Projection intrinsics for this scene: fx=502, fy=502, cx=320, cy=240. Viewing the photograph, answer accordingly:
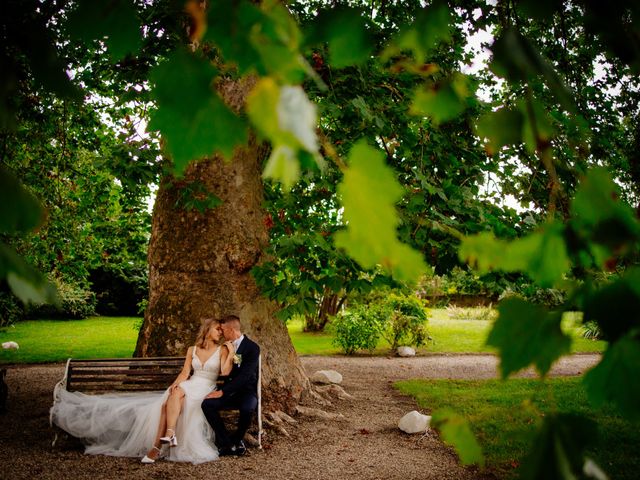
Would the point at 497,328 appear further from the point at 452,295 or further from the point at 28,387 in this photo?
the point at 452,295

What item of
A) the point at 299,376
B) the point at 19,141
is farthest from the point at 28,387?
the point at 299,376

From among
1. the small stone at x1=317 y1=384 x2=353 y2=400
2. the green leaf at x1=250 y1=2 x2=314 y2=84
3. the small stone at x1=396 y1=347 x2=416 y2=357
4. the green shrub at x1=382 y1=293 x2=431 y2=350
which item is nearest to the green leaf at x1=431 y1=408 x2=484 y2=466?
the green leaf at x1=250 y1=2 x2=314 y2=84

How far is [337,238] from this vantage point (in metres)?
0.68

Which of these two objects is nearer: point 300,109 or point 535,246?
point 300,109

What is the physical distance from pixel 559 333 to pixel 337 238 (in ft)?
1.18

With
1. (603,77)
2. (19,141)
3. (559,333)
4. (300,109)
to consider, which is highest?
(603,77)

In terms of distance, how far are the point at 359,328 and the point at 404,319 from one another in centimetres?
157

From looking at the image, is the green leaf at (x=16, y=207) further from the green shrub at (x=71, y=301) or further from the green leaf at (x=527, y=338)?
the green shrub at (x=71, y=301)

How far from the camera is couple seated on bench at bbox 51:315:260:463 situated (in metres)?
5.99

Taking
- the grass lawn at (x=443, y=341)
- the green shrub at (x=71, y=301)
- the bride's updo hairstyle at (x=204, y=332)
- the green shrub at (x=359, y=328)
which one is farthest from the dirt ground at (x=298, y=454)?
the green shrub at (x=71, y=301)

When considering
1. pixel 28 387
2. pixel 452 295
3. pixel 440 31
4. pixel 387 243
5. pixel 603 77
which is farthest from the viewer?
pixel 452 295

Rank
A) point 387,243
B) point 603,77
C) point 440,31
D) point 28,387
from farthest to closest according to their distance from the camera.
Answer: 1. point 28,387
2. point 603,77
3. point 440,31
4. point 387,243

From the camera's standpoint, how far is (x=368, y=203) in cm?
62

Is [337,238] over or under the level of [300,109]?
under
